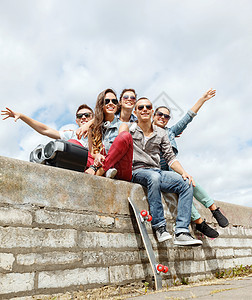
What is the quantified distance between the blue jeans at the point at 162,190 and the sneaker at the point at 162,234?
0.12 feet

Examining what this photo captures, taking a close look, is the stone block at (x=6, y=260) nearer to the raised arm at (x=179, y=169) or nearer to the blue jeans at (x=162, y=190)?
the blue jeans at (x=162, y=190)

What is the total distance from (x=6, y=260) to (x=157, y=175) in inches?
67.9

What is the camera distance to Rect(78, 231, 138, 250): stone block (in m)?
2.70

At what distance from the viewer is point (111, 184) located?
3.09 m

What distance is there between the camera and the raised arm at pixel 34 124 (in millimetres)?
3484

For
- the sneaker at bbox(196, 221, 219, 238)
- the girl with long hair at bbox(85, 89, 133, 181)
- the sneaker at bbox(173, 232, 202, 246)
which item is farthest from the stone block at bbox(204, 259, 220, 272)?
the girl with long hair at bbox(85, 89, 133, 181)

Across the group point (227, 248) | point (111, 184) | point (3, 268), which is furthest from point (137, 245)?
point (227, 248)

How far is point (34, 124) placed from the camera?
148 inches

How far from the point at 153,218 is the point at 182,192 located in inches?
19.2

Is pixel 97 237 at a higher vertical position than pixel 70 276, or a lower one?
higher

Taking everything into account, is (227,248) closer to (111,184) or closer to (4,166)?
(111,184)

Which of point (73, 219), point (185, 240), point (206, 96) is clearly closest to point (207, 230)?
point (185, 240)

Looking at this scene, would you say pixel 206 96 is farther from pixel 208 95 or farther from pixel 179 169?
pixel 179 169

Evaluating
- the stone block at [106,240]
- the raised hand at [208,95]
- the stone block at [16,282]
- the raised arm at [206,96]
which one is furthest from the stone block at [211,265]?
the stone block at [16,282]
